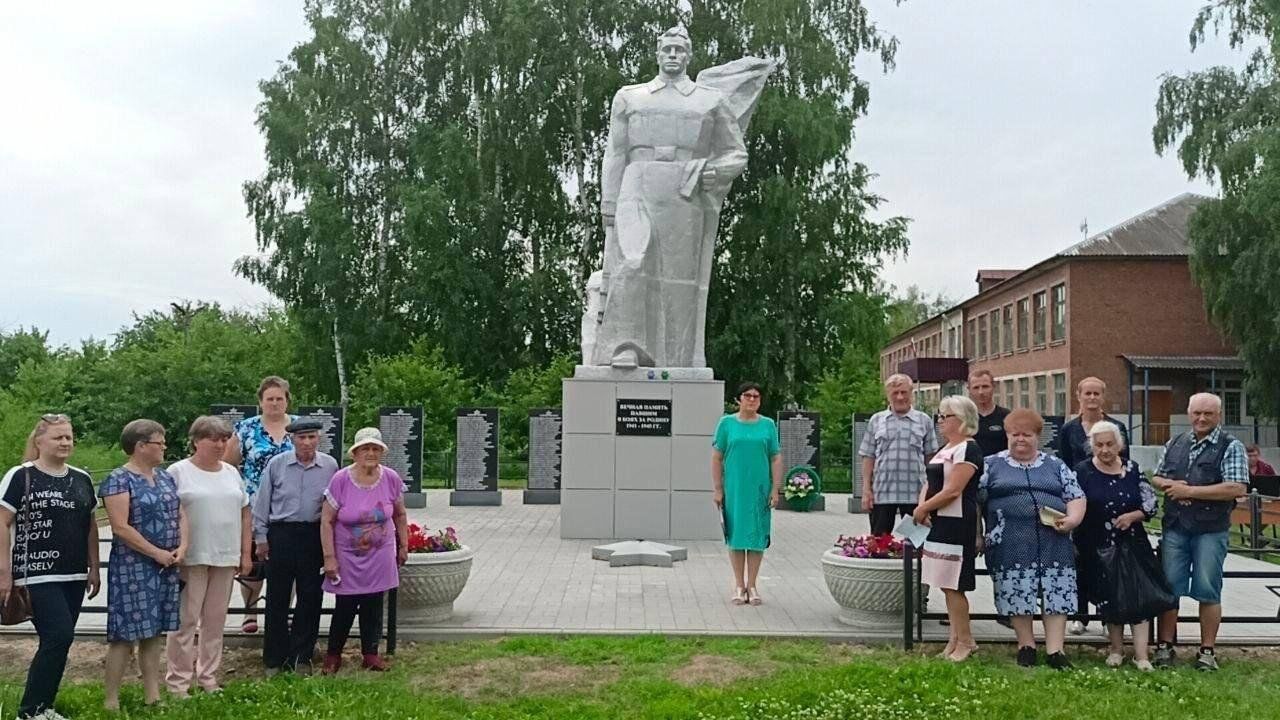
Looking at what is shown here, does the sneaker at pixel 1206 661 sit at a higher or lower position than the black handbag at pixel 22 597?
lower

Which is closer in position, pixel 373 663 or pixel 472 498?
pixel 373 663

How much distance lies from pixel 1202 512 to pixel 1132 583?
548 mm

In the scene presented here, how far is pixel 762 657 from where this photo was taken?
5730mm

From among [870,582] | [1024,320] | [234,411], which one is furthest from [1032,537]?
[1024,320]

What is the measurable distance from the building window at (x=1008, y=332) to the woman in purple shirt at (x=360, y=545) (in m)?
35.8

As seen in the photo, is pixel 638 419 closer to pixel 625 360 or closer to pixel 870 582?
pixel 625 360

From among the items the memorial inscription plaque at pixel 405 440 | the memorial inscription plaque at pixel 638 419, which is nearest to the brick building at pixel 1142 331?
the memorial inscription plaque at pixel 405 440

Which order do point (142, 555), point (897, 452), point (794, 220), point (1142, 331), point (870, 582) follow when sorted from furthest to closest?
1. point (1142, 331)
2. point (794, 220)
3. point (897, 452)
4. point (870, 582)
5. point (142, 555)

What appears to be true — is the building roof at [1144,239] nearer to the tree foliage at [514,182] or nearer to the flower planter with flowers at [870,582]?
the tree foliage at [514,182]

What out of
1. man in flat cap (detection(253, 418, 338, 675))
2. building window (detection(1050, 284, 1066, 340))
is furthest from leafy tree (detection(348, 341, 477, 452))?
building window (detection(1050, 284, 1066, 340))

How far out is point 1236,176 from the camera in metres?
23.0

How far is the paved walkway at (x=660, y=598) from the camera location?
21.0 feet

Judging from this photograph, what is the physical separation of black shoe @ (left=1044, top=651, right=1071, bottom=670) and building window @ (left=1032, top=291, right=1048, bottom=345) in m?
30.5

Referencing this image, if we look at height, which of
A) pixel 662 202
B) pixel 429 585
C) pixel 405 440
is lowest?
pixel 429 585
